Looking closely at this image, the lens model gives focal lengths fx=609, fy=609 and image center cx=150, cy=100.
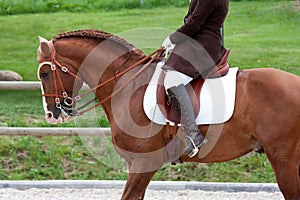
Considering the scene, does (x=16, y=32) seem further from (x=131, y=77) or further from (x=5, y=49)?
(x=131, y=77)

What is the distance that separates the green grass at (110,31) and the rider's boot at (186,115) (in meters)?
1.10

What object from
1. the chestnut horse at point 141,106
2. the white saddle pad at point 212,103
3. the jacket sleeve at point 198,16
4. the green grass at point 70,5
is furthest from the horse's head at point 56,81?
the green grass at point 70,5

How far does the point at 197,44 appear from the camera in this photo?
4.84 m

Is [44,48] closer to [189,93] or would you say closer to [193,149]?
[189,93]

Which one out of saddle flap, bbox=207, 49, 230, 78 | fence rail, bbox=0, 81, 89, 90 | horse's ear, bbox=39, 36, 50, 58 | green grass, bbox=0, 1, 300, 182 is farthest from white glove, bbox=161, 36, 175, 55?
fence rail, bbox=0, 81, 89, 90

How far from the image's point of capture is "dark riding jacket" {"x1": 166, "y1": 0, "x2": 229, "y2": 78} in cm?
480

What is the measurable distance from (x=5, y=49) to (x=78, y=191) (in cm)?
503

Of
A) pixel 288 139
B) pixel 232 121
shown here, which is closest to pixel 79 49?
pixel 232 121

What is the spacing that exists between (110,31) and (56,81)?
234 inches

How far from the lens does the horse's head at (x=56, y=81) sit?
16.3 feet

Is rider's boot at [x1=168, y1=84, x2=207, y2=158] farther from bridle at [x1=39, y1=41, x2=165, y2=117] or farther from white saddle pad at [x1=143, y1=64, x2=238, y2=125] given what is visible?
bridle at [x1=39, y1=41, x2=165, y2=117]

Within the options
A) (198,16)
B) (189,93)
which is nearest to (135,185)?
(189,93)

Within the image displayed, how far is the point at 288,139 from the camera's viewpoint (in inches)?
190

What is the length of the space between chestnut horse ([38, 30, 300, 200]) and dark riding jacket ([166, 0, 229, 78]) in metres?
0.30
